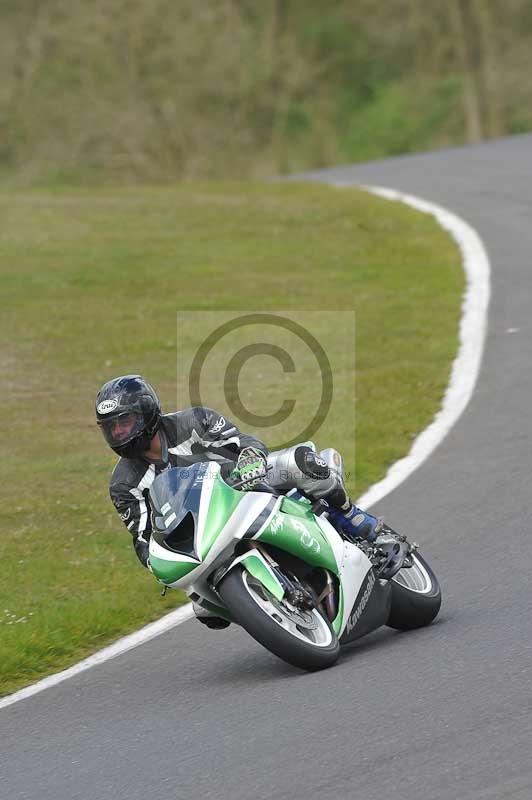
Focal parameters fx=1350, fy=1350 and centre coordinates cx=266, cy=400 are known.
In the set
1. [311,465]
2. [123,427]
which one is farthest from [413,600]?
[123,427]

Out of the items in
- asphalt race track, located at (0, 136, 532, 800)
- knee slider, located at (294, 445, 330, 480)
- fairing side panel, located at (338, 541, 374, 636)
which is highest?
knee slider, located at (294, 445, 330, 480)

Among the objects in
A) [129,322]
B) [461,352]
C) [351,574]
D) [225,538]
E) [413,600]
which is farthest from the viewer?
[129,322]

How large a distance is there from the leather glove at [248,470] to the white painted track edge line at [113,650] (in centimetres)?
164

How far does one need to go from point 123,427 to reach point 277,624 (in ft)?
4.40

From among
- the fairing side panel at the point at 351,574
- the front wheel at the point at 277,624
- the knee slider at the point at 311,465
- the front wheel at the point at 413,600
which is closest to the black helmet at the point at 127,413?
the knee slider at the point at 311,465

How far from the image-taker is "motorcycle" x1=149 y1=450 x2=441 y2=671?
627 cm

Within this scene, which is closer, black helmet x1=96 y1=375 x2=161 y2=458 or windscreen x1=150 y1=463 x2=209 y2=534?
windscreen x1=150 y1=463 x2=209 y2=534

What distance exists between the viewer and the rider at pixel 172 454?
6.81 metres

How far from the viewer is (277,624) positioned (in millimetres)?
6164

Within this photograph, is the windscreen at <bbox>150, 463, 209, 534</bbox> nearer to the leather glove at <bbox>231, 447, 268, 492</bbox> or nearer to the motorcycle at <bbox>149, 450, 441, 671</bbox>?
the motorcycle at <bbox>149, 450, 441, 671</bbox>

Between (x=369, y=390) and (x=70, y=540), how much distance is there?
14.7 feet

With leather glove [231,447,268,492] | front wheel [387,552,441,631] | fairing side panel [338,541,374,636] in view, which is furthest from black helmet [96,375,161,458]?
front wheel [387,552,441,631]

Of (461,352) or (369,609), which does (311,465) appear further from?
(461,352)

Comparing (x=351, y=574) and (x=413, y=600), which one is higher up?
(x=351, y=574)
